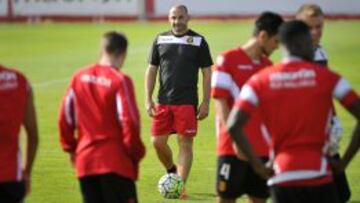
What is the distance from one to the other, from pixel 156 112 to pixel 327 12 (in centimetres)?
4096

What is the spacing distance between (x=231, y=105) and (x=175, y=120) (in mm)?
4376

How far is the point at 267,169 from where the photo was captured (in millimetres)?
8836

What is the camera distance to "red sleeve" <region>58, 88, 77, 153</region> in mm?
9711

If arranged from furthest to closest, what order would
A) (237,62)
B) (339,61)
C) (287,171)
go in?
(339,61) → (237,62) → (287,171)

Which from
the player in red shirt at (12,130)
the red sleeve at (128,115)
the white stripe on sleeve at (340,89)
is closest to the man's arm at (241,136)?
the white stripe on sleeve at (340,89)

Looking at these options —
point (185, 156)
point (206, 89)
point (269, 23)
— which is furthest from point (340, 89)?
point (206, 89)

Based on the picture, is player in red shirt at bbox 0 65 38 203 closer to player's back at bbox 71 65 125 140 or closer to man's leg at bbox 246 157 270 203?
player's back at bbox 71 65 125 140

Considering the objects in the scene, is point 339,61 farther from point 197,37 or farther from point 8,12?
point 8,12

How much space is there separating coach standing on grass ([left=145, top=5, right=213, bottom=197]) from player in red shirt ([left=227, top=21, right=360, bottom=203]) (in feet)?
19.0

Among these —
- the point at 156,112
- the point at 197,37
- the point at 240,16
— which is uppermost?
the point at 197,37

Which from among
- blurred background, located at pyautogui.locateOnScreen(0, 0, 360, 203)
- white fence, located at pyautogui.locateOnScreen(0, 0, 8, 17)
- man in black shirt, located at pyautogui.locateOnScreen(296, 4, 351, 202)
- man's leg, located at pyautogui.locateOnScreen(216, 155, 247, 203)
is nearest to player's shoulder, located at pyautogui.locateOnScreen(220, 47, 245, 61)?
man in black shirt, located at pyautogui.locateOnScreen(296, 4, 351, 202)

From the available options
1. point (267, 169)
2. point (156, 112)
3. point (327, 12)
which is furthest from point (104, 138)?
point (327, 12)

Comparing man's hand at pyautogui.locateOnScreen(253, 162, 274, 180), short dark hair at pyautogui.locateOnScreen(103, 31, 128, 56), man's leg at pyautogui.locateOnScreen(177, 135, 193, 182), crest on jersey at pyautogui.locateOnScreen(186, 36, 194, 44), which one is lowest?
man's leg at pyautogui.locateOnScreen(177, 135, 193, 182)

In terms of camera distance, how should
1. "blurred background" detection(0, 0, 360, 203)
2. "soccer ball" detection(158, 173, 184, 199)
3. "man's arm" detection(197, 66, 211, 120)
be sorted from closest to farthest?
"soccer ball" detection(158, 173, 184, 199)
"man's arm" detection(197, 66, 211, 120)
"blurred background" detection(0, 0, 360, 203)
